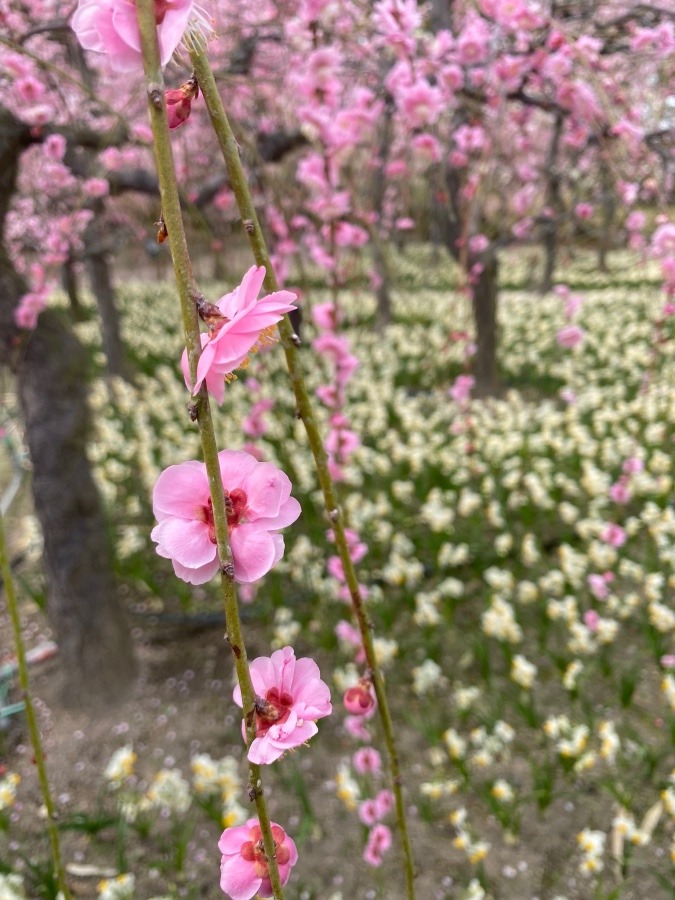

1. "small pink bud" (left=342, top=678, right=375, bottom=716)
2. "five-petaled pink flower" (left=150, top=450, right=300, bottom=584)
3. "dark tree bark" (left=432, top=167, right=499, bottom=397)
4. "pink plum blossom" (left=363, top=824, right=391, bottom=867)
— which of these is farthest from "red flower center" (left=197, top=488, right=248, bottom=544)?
"dark tree bark" (left=432, top=167, right=499, bottom=397)

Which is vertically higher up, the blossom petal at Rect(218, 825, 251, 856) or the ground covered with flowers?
the blossom petal at Rect(218, 825, 251, 856)

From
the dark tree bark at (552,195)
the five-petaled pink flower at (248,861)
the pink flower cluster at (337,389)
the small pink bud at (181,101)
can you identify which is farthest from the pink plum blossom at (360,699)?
the dark tree bark at (552,195)

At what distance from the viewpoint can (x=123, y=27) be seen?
400mm

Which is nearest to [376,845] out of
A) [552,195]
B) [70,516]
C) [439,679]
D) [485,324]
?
[439,679]

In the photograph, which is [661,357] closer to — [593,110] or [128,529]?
[593,110]

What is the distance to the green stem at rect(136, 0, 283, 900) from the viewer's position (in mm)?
Answer: 378

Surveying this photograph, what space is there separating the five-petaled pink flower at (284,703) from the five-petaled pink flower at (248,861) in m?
0.09

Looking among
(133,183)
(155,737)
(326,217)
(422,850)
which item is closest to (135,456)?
(133,183)

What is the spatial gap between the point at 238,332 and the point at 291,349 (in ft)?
0.48

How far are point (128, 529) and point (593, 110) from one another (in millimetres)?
2952

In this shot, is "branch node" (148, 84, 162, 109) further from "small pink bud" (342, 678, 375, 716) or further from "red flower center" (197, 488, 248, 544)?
"small pink bud" (342, 678, 375, 716)

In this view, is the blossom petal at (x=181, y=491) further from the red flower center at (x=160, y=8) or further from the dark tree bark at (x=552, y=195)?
the dark tree bark at (x=552, y=195)

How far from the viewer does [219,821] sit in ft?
6.57

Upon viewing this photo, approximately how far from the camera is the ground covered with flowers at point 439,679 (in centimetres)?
199
